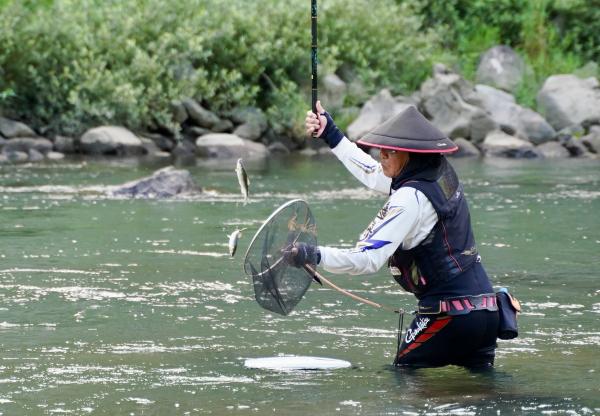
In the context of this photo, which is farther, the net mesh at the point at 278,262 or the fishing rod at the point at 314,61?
the fishing rod at the point at 314,61

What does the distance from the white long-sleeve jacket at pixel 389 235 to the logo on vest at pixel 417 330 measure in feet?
1.67

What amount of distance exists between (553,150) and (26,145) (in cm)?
1199

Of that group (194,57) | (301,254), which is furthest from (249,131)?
(301,254)

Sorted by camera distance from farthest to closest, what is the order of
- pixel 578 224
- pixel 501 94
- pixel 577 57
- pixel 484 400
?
pixel 577 57, pixel 501 94, pixel 578 224, pixel 484 400

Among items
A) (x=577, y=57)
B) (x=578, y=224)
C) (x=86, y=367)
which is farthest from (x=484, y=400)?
(x=577, y=57)

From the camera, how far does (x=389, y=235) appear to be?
7332mm

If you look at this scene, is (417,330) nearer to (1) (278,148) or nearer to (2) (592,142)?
(2) (592,142)

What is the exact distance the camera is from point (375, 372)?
8.38m

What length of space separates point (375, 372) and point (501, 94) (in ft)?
93.0

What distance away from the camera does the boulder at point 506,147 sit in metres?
31.8

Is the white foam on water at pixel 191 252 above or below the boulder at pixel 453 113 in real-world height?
above

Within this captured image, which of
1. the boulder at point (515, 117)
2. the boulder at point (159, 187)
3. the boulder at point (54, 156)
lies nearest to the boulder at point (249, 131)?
the boulder at point (54, 156)

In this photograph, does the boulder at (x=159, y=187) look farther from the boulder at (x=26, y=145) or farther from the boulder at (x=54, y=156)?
the boulder at (x=26, y=145)

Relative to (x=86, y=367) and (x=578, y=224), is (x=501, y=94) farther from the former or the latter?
(x=86, y=367)
